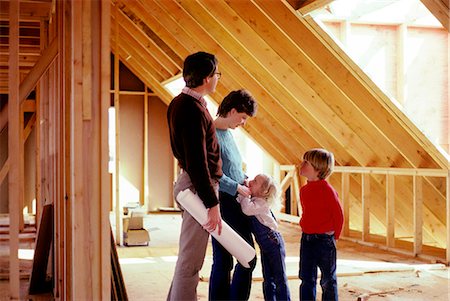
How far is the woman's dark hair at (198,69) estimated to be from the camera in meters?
2.48

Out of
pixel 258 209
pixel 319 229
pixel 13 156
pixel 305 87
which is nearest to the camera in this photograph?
pixel 258 209

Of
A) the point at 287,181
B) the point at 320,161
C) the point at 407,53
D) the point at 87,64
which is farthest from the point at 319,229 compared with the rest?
the point at 287,181

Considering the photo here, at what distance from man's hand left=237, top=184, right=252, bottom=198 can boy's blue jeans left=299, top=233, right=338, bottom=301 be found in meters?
0.45

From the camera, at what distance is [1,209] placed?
1048 cm

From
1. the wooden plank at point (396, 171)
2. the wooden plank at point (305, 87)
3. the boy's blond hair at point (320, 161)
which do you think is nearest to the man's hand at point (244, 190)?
the boy's blond hair at point (320, 161)

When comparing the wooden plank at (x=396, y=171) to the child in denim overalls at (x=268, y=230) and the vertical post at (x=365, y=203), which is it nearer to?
the vertical post at (x=365, y=203)

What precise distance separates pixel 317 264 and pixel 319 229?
20cm

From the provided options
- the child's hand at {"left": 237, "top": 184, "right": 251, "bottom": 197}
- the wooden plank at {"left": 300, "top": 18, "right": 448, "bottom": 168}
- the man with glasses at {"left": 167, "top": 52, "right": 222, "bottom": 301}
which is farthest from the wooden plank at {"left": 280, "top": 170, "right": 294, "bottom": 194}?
the man with glasses at {"left": 167, "top": 52, "right": 222, "bottom": 301}

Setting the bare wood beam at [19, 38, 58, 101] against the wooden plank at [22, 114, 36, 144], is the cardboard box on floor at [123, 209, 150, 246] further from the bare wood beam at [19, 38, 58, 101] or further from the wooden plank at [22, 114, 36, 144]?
the wooden plank at [22, 114, 36, 144]

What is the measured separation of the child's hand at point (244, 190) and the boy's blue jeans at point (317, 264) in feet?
1.46

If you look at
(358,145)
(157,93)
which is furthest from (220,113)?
(157,93)

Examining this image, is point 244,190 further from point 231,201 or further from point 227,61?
point 227,61

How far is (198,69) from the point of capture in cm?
250

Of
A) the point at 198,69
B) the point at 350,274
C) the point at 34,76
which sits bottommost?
the point at 350,274
